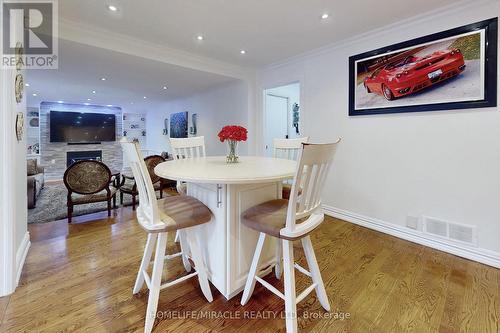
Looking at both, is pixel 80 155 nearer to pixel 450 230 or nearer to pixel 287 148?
pixel 287 148

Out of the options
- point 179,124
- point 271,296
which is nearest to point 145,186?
point 271,296

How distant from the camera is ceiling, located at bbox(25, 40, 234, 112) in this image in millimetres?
3271

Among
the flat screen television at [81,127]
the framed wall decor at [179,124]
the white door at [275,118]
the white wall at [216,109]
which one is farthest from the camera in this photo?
the flat screen television at [81,127]

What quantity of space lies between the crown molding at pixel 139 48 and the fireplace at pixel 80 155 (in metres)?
5.64

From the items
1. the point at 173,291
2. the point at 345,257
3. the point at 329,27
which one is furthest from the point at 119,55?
the point at 345,257

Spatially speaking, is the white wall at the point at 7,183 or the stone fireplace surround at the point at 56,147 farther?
the stone fireplace surround at the point at 56,147

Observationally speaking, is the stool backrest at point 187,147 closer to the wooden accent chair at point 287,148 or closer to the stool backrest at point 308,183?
the wooden accent chair at point 287,148

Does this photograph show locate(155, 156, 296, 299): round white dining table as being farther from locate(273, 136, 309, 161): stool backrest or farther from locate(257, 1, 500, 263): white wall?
locate(257, 1, 500, 263): white wall

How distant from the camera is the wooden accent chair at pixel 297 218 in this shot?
3.71ft

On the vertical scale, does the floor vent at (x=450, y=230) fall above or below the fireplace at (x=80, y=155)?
below

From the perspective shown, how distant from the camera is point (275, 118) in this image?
5.04 m

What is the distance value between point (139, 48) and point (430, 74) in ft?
11.4

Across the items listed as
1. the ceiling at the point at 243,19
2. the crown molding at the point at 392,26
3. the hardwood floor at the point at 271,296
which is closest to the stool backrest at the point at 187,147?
the hardwood floor at the point at 271,296

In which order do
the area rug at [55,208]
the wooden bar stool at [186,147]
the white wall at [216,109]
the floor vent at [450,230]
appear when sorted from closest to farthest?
1. the floor vent at [450,230]
2. the wooden bar stool at [186,147]
3. the area rug at [55,208]
4. the white wall at [216,109]
